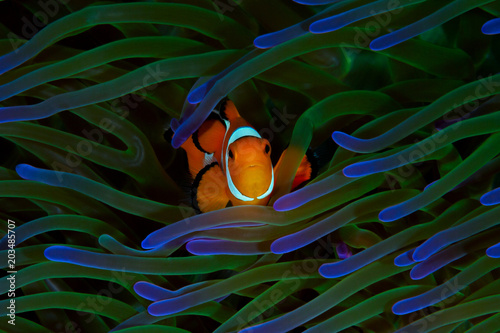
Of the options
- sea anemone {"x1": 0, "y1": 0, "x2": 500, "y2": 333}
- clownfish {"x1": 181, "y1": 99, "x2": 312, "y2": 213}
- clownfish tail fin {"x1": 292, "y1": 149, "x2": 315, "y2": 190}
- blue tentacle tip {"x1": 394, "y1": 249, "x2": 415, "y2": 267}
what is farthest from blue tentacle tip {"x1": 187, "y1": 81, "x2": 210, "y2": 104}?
blue tentacle tip {"x1": 394, "y1": 249, "x2": 415, "y2": 267}

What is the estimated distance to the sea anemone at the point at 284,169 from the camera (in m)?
0.90

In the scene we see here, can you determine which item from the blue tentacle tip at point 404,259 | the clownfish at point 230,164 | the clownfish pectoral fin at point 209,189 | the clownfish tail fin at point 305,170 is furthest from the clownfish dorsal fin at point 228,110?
the blue tentacle tip at point 404,259

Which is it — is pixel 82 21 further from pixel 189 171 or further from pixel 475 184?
pixel 475 184

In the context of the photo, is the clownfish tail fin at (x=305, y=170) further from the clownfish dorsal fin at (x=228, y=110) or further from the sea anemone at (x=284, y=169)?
the clownfish dorsal fin at (x=228, y=110)

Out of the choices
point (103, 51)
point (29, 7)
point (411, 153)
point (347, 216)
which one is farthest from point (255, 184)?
point (29, 7)

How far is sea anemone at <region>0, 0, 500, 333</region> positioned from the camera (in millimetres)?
904

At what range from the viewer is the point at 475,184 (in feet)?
3.27

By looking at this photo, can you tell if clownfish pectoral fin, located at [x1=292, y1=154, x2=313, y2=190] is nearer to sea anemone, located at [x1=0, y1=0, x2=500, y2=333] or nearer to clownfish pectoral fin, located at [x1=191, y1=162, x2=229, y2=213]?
sea anemone, located at [x1=0, y1=0, x2=500, y2=333]

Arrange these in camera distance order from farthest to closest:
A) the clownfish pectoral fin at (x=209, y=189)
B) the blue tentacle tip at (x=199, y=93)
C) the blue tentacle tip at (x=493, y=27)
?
the clownfish pectoral fin at (x=209, y=189)
the blue tentacle tip at (x=199, y=93)
the blue tentacle tip at (x=493, y=27)

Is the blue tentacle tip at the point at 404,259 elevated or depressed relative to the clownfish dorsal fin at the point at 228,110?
depressed

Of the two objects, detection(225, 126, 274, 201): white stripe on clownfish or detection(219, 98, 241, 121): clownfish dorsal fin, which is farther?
detection(219, 98, 241, 121): clownfish dorsal fin

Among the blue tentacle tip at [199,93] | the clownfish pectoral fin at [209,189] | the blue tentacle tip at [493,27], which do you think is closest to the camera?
the blue tentacle tip at [493,27]

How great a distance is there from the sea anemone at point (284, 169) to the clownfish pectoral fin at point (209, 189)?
51 millimetres

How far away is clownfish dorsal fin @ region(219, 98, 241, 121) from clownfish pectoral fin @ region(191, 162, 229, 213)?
13cm
